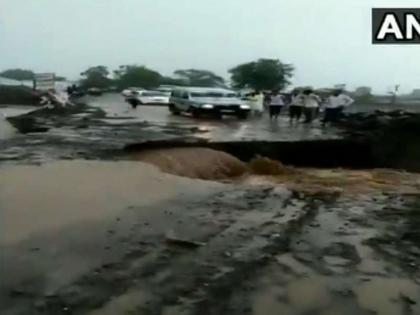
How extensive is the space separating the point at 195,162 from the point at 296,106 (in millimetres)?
3518

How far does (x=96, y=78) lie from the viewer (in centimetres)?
678

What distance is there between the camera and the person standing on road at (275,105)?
31.4 ft

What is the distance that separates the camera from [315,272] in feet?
11.8

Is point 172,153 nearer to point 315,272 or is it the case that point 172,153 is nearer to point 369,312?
point 315,272

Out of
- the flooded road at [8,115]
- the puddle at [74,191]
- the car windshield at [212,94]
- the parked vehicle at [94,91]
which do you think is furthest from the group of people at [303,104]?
the flooded road at [8,115]

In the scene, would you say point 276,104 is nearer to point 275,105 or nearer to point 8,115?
point 275,105

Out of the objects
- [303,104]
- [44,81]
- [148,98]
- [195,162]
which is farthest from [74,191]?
[303,104]

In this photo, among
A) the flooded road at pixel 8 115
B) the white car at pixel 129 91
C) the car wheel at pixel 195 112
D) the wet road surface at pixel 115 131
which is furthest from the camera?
the car wheel at pixel 195 112

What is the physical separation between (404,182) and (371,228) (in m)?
2.45

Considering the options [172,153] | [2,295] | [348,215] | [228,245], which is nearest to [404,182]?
[348,215]

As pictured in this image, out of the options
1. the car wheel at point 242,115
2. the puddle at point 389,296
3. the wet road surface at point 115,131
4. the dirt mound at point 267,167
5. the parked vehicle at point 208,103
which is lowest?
the puddle at point 389,296

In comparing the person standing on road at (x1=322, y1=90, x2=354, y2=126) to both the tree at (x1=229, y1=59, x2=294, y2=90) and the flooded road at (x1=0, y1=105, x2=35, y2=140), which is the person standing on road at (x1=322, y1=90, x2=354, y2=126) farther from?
the flooded road at (x1=0, y1=105, x2=35, y2=140)

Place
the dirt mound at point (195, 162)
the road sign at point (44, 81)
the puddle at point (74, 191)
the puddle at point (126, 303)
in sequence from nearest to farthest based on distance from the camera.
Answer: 1. the puddle at point (126, 303)
2. the puddle at point (74, 191)
3. the road sign at point (44, 81)
4. the dirt mound at point (195, 162)

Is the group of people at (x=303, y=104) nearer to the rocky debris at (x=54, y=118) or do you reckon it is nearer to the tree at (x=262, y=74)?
the tree at (x=262, y=74)
